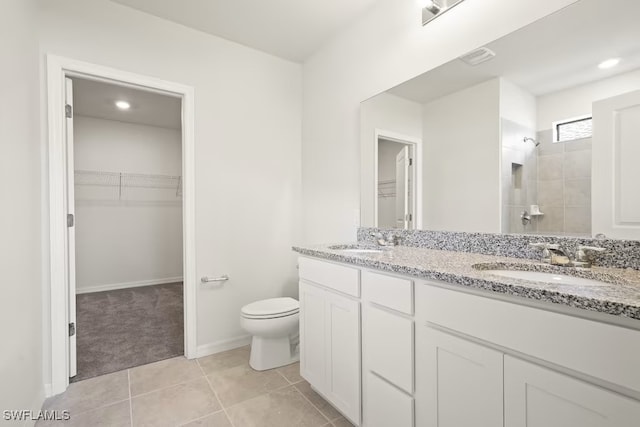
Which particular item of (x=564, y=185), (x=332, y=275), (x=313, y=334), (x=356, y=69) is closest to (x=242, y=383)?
(x=313, y=334)

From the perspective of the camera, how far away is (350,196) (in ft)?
7.49

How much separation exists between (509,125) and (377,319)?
43.6 inches

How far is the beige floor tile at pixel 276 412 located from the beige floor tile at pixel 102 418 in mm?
551

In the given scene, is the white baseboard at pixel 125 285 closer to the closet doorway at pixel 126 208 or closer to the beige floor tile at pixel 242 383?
the closet doorway at pixel 126 208

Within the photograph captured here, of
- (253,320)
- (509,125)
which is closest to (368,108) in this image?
(509,125)

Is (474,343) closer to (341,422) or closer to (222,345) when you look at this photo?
(341,422)

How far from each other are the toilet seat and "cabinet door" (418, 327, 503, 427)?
1.17 metres

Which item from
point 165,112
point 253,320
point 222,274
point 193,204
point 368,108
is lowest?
point 253,320

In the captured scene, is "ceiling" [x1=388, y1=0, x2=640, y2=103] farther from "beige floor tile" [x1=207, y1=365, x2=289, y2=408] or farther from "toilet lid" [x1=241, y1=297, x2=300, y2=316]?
"beige floor tile" [x1=207, y1=365, x2=289, y2=408]

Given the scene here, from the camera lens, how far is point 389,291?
124 cm

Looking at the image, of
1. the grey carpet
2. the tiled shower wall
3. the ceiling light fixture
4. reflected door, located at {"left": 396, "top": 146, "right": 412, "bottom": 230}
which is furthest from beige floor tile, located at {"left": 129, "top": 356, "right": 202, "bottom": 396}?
the ceiling light fixture

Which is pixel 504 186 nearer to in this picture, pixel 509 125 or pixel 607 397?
pixel 509 125

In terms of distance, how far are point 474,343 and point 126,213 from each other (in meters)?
4.75

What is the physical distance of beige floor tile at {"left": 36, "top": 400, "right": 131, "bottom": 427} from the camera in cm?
154
